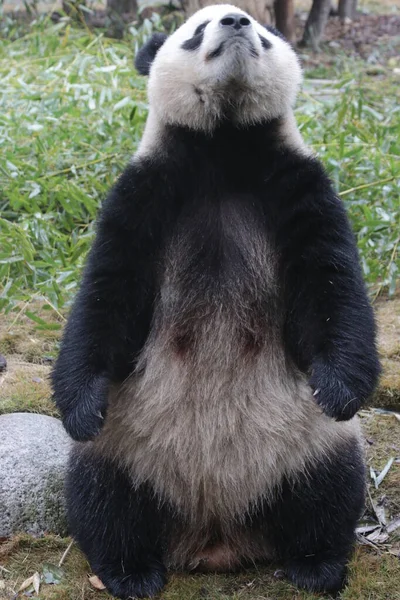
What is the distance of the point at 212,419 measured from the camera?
282 cm

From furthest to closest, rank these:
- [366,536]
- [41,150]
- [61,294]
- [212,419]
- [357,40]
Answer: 1. [357,40]
2. [41,150]
3. [61,294]
4. [366,536]
5. [212,419]

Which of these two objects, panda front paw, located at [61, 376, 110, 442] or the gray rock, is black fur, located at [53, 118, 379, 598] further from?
the gray rock

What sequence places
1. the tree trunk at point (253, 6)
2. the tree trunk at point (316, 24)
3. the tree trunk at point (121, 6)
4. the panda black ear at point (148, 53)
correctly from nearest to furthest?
the panda black ear at point (148, 53) → the tree trunk at point (253, 6) → the tree trunk at point (121, 6) → the tree trunk at point (316, 24)

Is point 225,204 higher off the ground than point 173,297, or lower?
higher

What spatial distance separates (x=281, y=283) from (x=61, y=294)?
1.85 m

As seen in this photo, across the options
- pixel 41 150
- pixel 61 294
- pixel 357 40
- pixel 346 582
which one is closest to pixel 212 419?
pixel 346 582

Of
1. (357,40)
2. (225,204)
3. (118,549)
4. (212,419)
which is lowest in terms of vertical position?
(357,40)

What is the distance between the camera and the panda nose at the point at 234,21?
2.82 meters

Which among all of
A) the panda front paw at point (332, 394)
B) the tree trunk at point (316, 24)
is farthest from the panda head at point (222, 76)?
the tree trunk at point (316, 24)

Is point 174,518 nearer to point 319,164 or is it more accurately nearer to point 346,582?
point 346,582

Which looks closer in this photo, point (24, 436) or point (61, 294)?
point (24, 436)

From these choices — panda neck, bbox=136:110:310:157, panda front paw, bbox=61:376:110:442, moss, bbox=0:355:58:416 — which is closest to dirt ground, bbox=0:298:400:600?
moss, bbox=0:355:58:416

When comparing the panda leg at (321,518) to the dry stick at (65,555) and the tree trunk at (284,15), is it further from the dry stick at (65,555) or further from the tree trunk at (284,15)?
the tree trunk at (284,15)

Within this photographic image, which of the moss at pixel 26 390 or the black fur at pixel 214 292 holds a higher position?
the black fur at pixel 214 292
